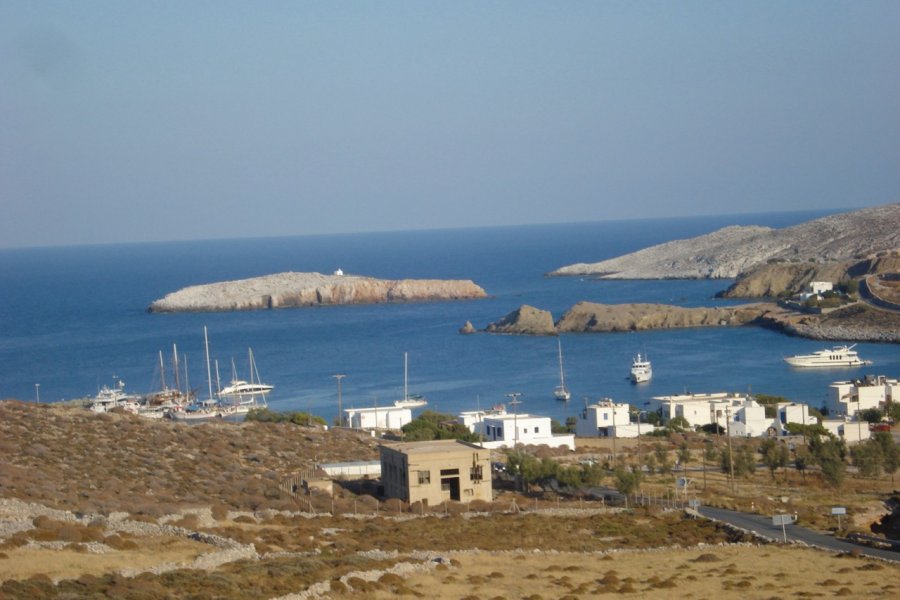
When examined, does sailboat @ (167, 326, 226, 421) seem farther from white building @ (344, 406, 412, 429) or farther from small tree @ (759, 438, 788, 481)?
small tree @ (759, 438, 788, 481)

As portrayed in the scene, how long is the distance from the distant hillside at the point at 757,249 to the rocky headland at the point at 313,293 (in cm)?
2583

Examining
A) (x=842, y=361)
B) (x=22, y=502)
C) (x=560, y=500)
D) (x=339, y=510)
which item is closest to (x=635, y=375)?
(x=842, y=361)

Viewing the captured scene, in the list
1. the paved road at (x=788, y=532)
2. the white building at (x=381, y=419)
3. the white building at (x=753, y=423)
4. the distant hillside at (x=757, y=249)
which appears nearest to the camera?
the paved road at (x=788, y=532)

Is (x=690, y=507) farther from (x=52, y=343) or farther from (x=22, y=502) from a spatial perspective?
(x=52, y=343)

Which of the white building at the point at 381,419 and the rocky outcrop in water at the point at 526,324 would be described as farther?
the rocky outcrop in water at the point at 526,324

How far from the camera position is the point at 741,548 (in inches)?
790

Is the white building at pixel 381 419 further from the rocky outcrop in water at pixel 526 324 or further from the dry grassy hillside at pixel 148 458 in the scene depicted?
the rocky outcrop in water at pixel 526 324

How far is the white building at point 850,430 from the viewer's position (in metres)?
38.8

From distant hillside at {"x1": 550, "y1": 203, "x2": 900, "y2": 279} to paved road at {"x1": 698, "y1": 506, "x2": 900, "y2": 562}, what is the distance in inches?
3905

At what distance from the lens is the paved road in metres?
19.4

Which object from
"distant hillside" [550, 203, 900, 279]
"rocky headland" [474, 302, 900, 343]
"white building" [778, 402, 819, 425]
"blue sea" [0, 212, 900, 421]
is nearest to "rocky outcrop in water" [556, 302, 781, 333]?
"rocky headland" [474, 302, 900, 343]

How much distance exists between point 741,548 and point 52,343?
7387 centimetres

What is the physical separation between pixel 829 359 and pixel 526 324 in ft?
77.0

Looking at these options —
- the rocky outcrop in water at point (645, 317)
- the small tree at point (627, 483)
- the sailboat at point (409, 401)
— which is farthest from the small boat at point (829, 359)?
the small tree at point (627, 483)
